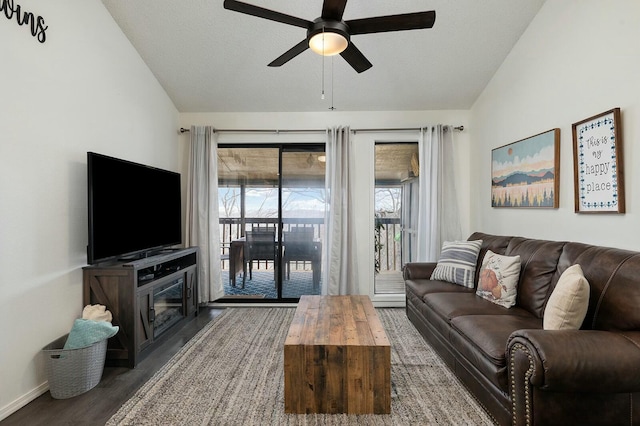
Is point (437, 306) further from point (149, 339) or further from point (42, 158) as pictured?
point (42, 158)

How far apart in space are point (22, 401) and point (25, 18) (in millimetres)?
2415

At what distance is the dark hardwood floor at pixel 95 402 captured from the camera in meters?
1.77

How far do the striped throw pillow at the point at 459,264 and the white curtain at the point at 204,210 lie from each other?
259 centimetres

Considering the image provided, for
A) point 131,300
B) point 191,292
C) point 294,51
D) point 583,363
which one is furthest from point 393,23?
point 191,292

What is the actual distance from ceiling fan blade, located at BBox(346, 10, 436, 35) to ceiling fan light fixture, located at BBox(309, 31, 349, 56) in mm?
84

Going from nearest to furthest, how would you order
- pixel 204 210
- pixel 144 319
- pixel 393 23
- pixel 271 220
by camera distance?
pixel 393 23 < pixel 144 319 < pixel 204 210 < pixel 271 220

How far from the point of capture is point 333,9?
1.76 m

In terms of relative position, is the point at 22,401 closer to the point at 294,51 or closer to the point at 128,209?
the point at 128,209

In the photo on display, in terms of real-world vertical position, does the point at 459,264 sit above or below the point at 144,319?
above

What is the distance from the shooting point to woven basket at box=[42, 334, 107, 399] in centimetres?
196

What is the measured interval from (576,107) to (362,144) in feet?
6.97

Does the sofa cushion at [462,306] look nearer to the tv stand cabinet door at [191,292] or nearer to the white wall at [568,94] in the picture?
the white wall at [568,94]

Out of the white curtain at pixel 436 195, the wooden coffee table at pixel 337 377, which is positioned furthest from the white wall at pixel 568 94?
the wooden coffee table at pixel 337 377

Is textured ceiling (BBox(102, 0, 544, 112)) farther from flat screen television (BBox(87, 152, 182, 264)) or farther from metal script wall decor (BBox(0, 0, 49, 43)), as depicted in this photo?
flat screen television (BBox(87, 152, 182, 264))
